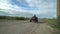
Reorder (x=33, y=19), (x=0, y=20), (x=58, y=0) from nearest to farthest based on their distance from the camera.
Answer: (x=58, y=0) < (x=0, y=20) < (x=33, y=19)

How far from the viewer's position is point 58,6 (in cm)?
1712

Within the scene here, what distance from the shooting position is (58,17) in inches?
686

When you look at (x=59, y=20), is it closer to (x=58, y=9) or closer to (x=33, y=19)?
(x=58, y=9)

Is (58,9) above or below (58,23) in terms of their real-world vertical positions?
above

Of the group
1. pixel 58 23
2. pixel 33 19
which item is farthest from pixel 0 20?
pixel 33 19

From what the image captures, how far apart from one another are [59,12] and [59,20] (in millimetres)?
1005

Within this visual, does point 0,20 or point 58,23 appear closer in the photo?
point 58,23

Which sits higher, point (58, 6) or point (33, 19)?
point (58, 6)

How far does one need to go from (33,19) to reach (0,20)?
10.4 metres

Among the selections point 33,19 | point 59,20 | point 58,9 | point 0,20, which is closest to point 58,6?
point 58,9

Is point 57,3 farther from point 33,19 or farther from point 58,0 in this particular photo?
point 33,19

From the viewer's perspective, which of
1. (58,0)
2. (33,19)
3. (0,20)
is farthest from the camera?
(33,19)

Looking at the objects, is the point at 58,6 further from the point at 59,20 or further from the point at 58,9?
the point at 59,20

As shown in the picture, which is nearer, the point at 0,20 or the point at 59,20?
the point at 59,20
